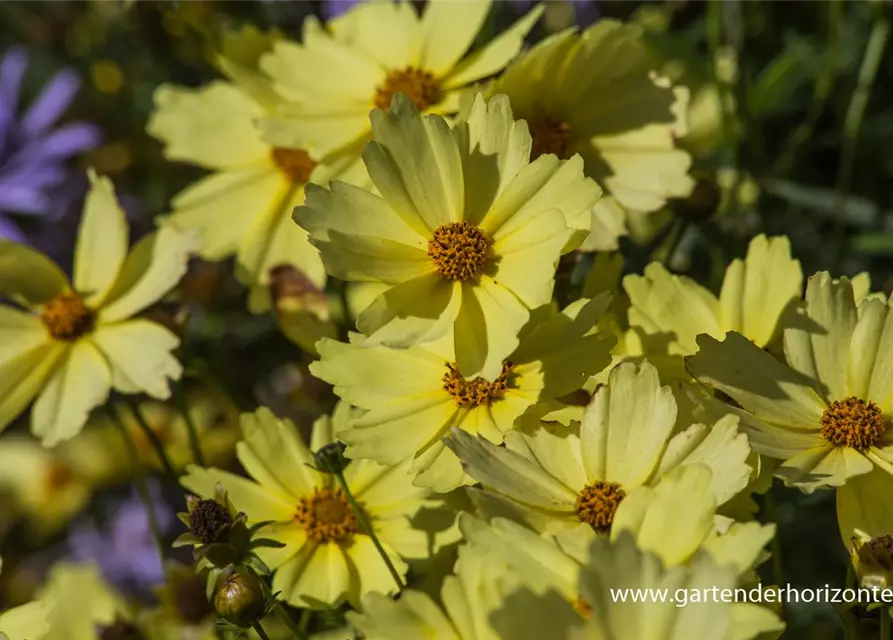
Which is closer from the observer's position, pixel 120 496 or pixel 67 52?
pixel 120 496

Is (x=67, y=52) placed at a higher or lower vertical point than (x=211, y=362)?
higher

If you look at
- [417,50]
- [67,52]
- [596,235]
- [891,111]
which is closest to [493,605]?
[596,235]

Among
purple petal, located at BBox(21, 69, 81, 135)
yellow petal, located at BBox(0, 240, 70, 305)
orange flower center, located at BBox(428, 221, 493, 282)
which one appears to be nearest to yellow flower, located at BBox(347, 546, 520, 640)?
orange flower center, located at BBox(428, 221, 493, 282)

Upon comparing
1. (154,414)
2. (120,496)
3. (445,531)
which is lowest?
(120,496)

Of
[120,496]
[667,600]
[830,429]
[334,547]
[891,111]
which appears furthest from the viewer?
[120,496]

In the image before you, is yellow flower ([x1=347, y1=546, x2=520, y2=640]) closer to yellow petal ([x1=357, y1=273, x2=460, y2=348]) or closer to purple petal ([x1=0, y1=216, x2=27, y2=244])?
yellow petal ([x1=357, y1=273, x2=460, y2=348])

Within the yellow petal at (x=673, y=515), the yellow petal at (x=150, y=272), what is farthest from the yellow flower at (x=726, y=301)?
the yellow petal at (x=150, y=272)

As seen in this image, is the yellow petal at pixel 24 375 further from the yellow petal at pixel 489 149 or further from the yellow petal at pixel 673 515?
the yellow petal at pixel 673 515

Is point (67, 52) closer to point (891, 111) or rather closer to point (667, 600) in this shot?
point (891, 111)
